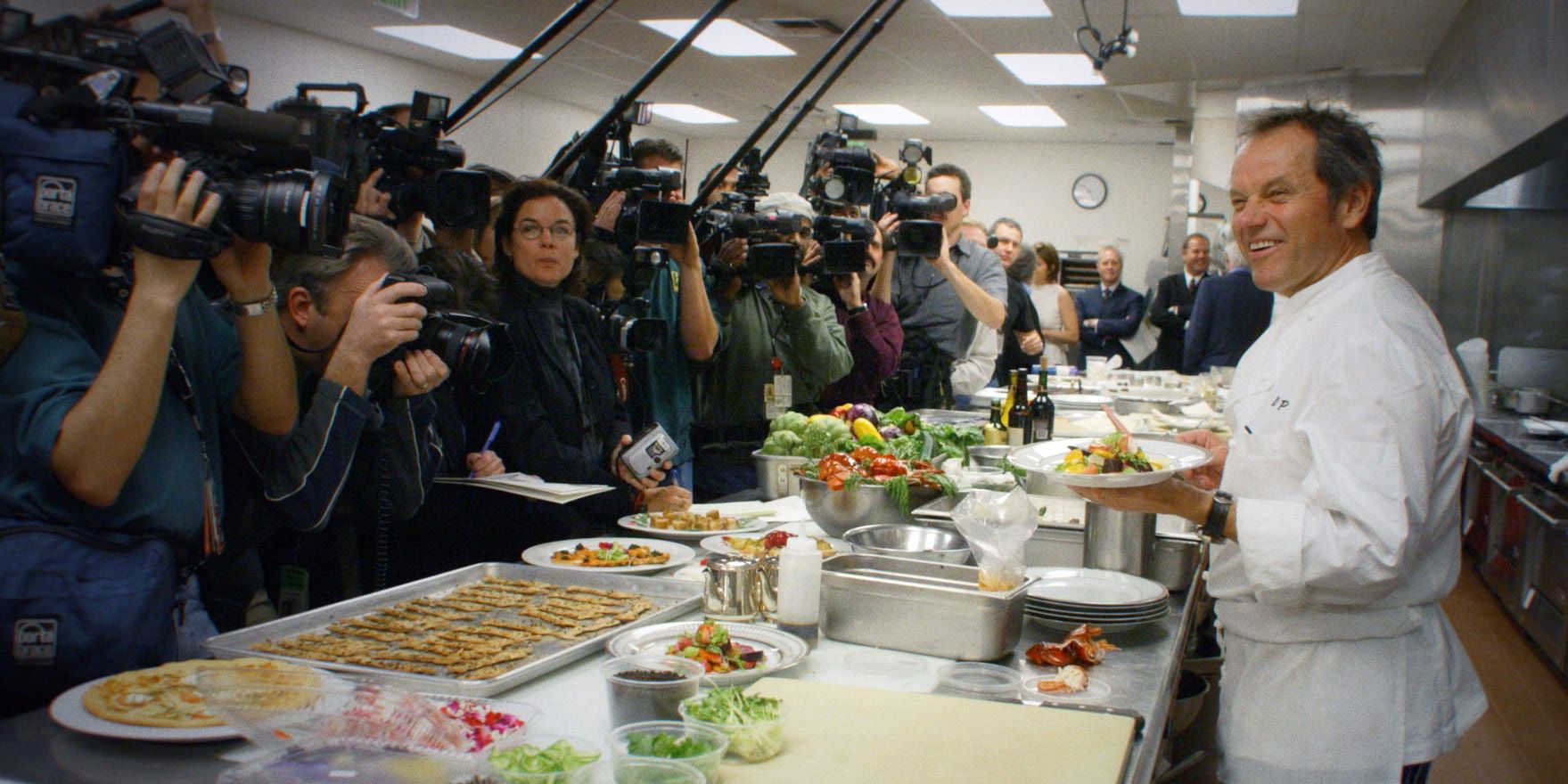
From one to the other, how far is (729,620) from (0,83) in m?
1.20

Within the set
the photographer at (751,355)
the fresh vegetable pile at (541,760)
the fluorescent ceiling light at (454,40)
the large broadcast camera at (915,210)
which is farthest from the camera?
the fluorescent ceiling light at (454,40)

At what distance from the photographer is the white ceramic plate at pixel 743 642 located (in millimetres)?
1522

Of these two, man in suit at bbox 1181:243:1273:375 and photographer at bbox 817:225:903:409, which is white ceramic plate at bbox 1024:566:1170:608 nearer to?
photographer at bbox 817:225:903:409

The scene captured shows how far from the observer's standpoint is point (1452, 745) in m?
1.80

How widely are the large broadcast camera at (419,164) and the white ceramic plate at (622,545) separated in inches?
33.7

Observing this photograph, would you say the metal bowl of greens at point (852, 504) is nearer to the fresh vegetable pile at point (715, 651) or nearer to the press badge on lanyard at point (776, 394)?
the fresh vegetable pile at point (715, 651)

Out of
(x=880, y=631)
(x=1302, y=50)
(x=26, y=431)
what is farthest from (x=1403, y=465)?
(x=1302, y=50)

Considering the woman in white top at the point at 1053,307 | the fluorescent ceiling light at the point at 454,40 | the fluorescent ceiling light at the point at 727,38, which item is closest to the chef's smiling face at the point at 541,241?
the fluorescent ceiling light at the point at 727,38

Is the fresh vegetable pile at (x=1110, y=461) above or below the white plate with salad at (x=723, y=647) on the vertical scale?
above

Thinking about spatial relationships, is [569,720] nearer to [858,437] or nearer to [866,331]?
[858,437]

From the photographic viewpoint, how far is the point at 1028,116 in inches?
478

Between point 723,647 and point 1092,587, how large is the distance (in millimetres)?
732

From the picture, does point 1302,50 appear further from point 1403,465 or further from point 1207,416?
point 1403,465

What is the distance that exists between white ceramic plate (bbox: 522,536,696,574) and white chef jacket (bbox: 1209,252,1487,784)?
0.95 metres
